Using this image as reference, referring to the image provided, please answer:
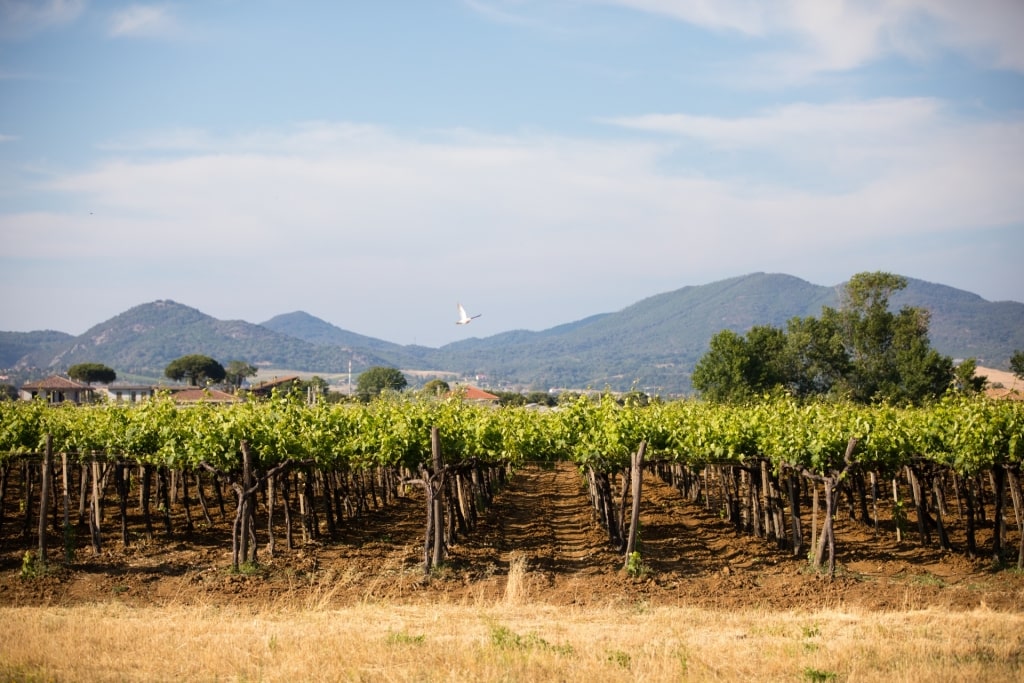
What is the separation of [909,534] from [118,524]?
20.2m

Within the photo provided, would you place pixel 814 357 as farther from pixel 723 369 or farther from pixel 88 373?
pixel 88 373

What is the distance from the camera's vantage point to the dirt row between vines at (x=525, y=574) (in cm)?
1505

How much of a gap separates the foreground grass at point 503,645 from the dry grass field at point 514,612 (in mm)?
38

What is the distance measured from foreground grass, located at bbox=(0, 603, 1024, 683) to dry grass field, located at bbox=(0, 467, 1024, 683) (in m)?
0.04

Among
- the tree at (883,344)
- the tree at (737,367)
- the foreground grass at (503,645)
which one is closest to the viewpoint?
the foreground grass at (503,645)

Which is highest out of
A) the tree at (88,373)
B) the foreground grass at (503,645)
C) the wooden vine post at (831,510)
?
the tree at (88,373)

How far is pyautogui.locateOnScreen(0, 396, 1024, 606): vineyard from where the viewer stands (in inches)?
654

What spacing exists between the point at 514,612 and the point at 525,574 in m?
2.53

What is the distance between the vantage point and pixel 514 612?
45.5 feet

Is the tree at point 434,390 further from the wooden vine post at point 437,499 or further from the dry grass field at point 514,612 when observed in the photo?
the wooden vine post at point 437,499

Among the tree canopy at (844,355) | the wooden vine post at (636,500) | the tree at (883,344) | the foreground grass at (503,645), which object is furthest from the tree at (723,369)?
the foreground grass at (503,645)

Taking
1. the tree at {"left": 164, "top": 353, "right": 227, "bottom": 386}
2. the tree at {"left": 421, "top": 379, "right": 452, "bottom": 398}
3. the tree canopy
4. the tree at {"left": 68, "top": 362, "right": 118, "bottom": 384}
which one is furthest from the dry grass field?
the tree at {"left": 68, "top": 362, "right": 118, "bottom": 384}

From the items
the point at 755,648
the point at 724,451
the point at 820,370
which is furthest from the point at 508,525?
the point at 820,370

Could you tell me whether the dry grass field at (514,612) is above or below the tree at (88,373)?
below
